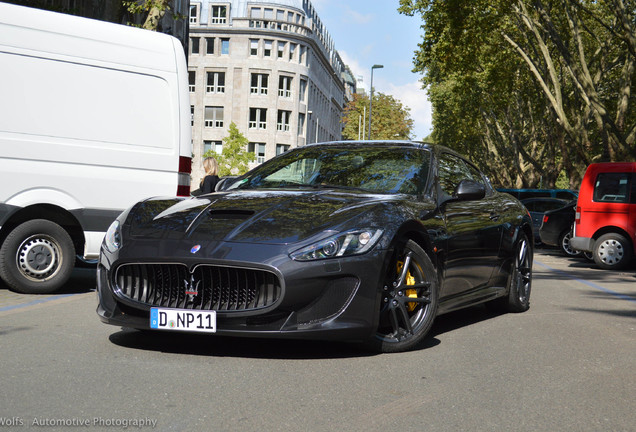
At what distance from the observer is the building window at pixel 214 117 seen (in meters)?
81.8

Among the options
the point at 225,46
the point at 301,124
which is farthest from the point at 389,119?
the point at 225,46

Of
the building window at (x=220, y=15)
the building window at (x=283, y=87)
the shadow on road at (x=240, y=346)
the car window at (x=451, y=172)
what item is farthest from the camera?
the building window at (x=220, y=15)

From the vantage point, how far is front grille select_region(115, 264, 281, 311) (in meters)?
5.16

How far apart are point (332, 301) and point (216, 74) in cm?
7932

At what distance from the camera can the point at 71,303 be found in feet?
26.4

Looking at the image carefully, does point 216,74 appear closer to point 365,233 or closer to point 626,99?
point 626,99

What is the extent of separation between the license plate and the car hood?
437 millimetres

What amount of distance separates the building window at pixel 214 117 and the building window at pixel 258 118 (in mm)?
2747

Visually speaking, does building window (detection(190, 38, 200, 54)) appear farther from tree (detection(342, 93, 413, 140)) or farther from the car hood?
the car hood

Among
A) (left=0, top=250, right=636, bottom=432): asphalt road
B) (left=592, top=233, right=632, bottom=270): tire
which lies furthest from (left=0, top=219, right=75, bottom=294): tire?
(left=592, top=233, right=632, bottom=270): tire

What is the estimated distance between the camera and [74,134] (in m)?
8.64

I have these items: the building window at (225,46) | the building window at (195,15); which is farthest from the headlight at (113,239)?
the building window at (195,15)

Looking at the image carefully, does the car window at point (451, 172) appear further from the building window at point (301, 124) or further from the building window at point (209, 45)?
the building window at point (209, 45)

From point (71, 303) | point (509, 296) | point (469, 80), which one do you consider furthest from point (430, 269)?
point (469, 80)
